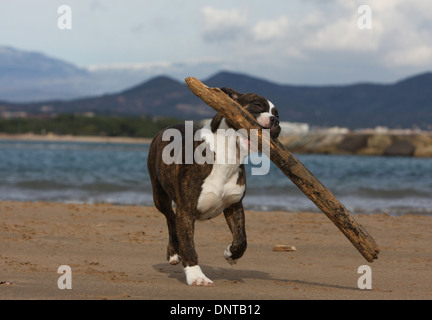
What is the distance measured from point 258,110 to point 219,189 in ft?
3.04

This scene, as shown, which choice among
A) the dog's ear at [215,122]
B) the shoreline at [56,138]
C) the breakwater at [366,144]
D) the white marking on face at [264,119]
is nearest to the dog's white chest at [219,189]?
the dog's ear at [215,122]

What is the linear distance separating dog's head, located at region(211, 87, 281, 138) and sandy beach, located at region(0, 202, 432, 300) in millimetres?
1716

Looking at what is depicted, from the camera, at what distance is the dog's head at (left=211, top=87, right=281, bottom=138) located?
21.9 feet

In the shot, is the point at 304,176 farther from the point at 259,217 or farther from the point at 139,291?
the point at 259,217

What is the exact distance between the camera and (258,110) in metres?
6.75

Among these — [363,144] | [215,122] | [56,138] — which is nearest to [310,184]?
[215,122]

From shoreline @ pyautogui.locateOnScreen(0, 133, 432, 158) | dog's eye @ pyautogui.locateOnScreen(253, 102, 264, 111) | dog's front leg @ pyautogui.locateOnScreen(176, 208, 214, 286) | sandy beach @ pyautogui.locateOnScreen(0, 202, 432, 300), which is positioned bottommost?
sandy beach @ pyautogui.locateOnScreen(0, 202, 432, 300)

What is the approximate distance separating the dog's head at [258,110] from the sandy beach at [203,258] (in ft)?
5.63

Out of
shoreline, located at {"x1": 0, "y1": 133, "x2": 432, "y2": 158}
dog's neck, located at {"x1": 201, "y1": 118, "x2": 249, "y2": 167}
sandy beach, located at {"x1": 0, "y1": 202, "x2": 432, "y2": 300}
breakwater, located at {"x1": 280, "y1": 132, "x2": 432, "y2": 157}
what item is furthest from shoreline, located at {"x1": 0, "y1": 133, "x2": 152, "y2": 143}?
dog's neck, located at {"x1": 201, "y1": 118, "x2": 249, "y2": 167}

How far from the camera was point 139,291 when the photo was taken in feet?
21.5

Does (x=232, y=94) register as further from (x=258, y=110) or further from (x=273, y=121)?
(x=273, y=121)

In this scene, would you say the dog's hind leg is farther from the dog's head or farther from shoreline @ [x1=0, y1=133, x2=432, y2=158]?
shoreline @ [x1=0, y1=133, x2=432, y2=158]

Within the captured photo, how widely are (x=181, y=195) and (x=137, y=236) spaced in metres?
4.74
